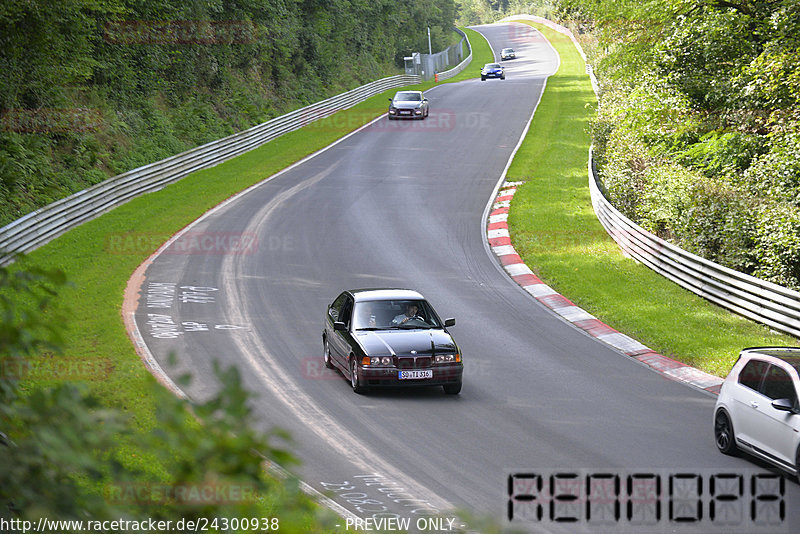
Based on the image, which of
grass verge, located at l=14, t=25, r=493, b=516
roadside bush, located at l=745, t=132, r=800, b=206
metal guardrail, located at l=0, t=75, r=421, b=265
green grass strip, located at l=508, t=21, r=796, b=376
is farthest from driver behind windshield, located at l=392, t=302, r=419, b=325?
roadside bush, located at l=745, t=132, r=800, b=206

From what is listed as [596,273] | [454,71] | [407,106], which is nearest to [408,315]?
[596,273]

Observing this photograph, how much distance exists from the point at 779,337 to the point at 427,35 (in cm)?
7459

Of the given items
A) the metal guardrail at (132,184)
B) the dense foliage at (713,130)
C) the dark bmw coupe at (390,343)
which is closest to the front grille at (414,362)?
the dark bmw coupe at (390,343)

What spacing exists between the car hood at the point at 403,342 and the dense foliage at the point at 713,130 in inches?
369

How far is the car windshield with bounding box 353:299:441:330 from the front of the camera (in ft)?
47.5

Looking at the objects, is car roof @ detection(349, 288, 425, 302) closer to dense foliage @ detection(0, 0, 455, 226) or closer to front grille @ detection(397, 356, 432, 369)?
front grille @ detection(397, 356, 432, 369)

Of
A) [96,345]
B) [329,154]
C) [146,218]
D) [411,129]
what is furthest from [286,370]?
[411,129]

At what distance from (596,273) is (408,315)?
9016 millimetres

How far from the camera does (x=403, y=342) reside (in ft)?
45.2

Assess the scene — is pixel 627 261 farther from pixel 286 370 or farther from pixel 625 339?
pixel 286 370

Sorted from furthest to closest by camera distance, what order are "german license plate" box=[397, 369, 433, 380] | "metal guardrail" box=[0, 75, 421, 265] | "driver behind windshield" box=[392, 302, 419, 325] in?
"metal guardrail" box=[0, 75, 421, 265] → "driver behind windshield" box=[392, 302, 419, 325] → "german license plate" box=[397, 369, 433, 380]

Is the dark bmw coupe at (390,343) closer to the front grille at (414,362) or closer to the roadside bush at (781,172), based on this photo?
the front grille at (414,362)

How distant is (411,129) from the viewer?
153 ft

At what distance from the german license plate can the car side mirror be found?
17.3ft
